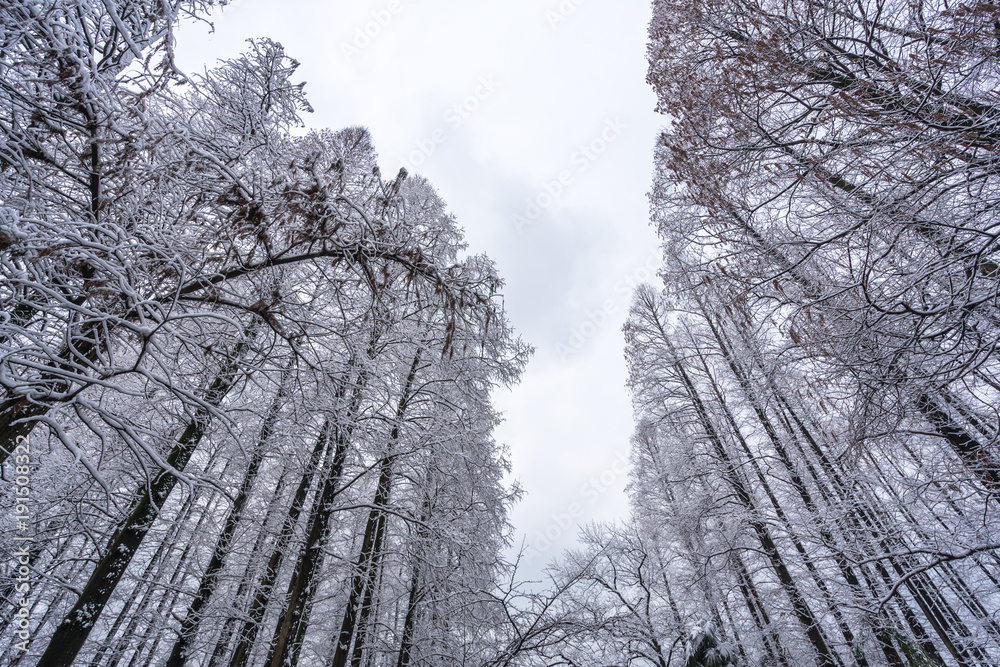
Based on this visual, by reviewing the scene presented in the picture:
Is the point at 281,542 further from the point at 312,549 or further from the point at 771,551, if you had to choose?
the point at 771,551

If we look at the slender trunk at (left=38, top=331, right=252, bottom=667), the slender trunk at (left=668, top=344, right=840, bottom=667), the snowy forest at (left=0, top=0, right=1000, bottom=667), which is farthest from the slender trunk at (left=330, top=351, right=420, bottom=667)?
the slender trunk at (left=668, top=344, right=840, bottom=667)

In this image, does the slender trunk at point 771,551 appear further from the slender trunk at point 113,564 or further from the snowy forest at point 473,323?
the slender trunk at point 113,564

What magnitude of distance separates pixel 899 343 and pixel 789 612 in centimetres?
557

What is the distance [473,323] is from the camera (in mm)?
3105

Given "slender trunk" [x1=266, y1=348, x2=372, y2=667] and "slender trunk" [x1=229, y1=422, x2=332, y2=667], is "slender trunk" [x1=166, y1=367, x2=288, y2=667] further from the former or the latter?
"slender trunk" [x1=266, y1=348, x2=372, y2=667]

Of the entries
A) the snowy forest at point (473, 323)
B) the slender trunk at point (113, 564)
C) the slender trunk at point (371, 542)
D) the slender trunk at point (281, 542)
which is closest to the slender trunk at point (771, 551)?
the snowy forest at point (473, 323)

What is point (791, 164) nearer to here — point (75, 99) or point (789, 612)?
point (75, 99)

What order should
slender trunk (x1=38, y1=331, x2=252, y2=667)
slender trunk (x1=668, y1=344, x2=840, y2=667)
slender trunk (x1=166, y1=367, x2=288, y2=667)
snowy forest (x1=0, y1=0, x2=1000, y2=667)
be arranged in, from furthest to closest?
slender trunk (x1=668, y1=344, x2=840, y2=667) → slender trunk (x1=166, y1=367, x2=288, y2=667) → slender trunk (x1=38, y1=331, x2=252, y2=667) → snowy forest (x1=0, y1=0, x2=1000, y2=667)

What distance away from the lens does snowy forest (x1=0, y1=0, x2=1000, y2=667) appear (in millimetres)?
2262

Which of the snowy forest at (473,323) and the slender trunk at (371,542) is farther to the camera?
the slender trunk at (371,542)

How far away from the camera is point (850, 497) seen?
5.79m

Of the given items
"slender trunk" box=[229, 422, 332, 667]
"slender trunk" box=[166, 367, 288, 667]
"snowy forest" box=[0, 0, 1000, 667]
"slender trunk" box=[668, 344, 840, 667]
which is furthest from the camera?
"slender trunk" box=[668, 344, 840, 667]

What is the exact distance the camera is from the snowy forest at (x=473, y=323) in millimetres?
2262

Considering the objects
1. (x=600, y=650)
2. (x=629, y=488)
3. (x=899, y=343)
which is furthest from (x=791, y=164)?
(x=629, y=488)
